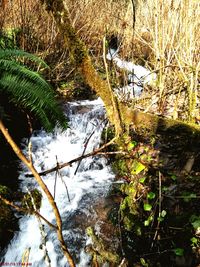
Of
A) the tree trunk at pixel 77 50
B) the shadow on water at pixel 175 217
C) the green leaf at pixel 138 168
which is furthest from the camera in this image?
the green leaf at pixel 138 168

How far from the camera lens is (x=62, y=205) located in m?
3.63

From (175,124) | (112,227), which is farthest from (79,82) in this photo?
(175,124)

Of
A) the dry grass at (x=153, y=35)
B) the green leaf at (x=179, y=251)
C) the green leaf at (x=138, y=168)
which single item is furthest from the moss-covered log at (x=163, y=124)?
the green leaf at (x=179, y=251)

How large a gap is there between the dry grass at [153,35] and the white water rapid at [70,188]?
3.36ft

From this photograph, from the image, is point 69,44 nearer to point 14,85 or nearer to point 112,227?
point 14,85

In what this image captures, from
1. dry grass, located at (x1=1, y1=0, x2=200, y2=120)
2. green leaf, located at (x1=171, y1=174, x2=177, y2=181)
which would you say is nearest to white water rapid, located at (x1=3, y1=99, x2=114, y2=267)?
green leaf, located at (x1=171, y1=174, x2=177, y2=181)

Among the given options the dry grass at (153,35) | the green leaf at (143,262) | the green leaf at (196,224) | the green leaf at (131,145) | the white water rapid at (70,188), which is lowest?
the white water rapid at (70,188)

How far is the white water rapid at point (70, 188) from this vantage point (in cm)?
289

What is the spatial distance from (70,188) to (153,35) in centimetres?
227

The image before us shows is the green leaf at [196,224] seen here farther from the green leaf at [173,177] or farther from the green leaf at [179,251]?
the green leaf at [173,177]

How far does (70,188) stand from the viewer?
403 centimetres

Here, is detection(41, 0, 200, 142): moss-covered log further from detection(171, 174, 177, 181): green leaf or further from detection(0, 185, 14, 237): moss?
detection(0, 185, 14, 237): moss

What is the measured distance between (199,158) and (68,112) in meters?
3.06

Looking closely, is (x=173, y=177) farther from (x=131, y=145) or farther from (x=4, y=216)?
(x=4, y=216)
